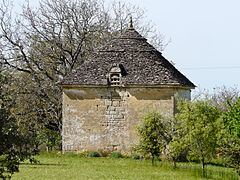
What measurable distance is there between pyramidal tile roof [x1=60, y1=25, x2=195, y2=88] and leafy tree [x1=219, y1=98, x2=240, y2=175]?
31.0ft

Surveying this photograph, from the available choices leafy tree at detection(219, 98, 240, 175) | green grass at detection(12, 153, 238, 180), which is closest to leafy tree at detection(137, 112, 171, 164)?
green grass at detection(12, 153, 238, 180)

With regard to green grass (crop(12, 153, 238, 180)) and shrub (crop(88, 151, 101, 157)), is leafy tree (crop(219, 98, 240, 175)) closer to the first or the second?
green grass (crop(12, 153, 238, 180))

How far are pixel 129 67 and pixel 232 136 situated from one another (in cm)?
1229

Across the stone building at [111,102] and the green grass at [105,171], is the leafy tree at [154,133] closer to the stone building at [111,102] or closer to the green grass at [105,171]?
the green grass at [105,171]

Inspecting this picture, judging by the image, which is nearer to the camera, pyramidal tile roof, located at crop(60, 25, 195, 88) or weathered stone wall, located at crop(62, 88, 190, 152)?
→ pyramidal tile roof, located at crop(60, 25, 195, 88)

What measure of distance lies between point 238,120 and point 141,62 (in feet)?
43.7

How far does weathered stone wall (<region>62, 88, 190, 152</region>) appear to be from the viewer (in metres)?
28.0

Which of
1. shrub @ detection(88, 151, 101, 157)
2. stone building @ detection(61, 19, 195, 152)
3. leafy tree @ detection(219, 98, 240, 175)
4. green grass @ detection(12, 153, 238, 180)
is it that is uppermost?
stone building @ detection(61, 19, 195, 152)

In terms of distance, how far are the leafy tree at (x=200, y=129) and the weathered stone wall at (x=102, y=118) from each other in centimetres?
698

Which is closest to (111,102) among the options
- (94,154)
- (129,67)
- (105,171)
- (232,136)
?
(129,67)

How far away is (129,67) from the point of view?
2842 centimetres

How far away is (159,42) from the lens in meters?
39.3

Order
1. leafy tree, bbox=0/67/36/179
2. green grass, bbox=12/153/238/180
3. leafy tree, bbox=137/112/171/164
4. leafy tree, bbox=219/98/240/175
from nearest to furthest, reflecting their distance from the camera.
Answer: leafy tree, bbox=0/67/36/179, leafy tree, bbox=219/98/240/175, green grass, bbox=12/153/238/180, leafy tree, bbox=137/112/171/164

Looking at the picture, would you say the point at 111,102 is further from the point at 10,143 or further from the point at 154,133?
the point at 10,143
